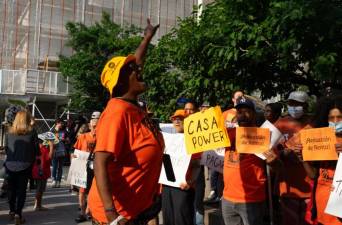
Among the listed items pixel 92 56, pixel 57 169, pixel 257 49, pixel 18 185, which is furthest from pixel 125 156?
pixel 92 56

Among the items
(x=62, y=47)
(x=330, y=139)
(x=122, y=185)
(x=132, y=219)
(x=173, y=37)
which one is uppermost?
(x=62, y=47)

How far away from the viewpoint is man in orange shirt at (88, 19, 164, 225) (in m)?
3.01

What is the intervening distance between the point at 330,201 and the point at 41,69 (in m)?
32.3

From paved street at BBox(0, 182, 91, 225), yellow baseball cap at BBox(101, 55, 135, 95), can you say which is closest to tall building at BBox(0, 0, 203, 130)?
paved street at BBox(0, 182, 91, 225)

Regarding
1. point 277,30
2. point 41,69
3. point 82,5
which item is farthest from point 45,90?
point 277,30

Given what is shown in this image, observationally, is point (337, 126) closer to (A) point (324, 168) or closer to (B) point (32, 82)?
(A) point (324, 168)

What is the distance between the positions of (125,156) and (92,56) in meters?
23.6

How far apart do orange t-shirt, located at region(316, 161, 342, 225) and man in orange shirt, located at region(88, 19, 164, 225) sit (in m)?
1.56

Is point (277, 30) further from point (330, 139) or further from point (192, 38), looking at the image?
point (330, 139)

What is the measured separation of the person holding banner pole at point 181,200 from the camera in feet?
18.7

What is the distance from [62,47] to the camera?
1425 inches

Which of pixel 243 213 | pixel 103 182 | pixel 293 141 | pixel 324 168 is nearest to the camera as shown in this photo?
pixel 103 182

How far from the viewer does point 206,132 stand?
5160 mm

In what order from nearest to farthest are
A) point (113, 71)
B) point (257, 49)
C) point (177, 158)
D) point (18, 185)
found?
point (113, 71)
point (177, 158)
point (257, 49)
point (18, 185)
